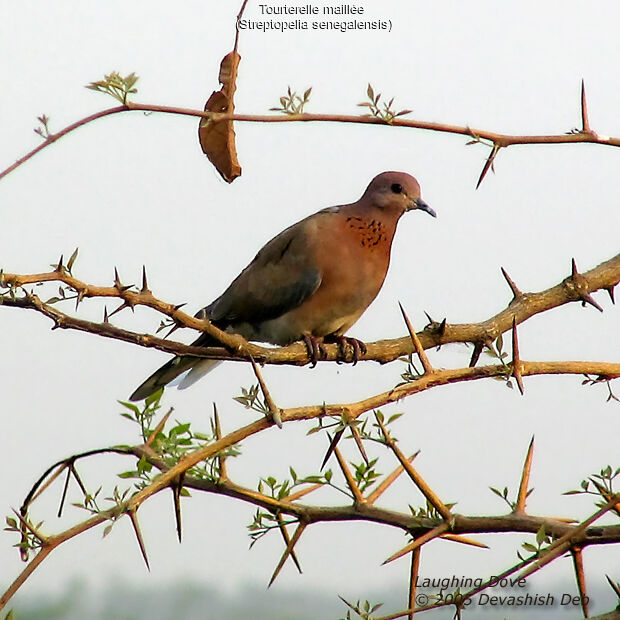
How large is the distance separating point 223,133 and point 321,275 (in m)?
2.33

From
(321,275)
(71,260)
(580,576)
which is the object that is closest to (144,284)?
(71,260)

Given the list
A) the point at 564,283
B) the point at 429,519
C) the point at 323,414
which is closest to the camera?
the point at 323,414

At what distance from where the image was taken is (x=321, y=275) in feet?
13.2

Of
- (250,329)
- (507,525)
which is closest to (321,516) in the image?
(507,525)

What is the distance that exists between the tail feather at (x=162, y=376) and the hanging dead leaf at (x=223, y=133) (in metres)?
1.95

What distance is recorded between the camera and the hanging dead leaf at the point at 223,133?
1717mm

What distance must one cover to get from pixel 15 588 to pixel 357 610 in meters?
0.61

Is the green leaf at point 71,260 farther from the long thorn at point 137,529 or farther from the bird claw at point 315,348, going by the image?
the bird claw at point 315,348

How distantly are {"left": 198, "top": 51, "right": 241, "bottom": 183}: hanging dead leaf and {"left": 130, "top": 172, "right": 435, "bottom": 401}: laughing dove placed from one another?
2213 millimetres

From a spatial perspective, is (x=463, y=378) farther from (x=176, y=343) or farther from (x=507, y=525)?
(x=176, y=343)

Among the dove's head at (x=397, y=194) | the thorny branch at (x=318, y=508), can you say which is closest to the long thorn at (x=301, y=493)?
the thorny branch at (x=318, y=508)

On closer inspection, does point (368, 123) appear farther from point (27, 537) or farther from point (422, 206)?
point (422, 206)

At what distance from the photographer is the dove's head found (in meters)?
4.16

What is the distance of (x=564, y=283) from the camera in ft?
7.46
